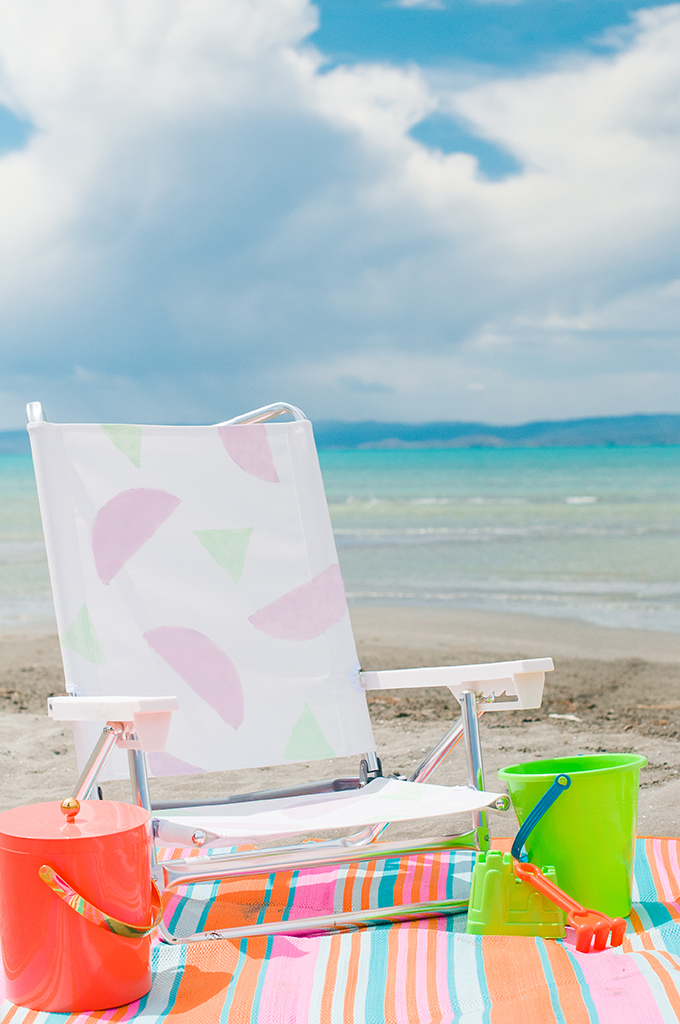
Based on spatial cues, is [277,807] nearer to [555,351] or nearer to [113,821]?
[113,821]

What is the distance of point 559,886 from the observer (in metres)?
1.85

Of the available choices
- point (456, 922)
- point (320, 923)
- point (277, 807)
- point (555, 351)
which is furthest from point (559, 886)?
point (555, 351)

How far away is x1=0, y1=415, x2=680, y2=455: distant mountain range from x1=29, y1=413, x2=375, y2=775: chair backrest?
34.6 meters

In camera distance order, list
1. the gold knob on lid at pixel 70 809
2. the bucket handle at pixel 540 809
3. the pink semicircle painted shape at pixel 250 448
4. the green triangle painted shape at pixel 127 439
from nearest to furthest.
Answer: the gold knob on lid at pixel 70 809
the bucket handle at pixel 540 809
the green triangle painted shape at pixel 127 439
the pink semicircle painted shape at pixel 250 448

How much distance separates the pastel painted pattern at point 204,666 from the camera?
89.0 inches

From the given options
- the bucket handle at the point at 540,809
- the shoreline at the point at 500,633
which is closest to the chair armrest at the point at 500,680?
the bucket handle at the point at 540,809

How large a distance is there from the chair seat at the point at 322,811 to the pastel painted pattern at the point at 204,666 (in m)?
0.32

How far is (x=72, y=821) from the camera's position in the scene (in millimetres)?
1524

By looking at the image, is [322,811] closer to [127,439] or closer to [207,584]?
[207,584]

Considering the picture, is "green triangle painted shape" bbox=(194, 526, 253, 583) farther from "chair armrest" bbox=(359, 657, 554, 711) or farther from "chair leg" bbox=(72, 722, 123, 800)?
"chair leg" bbox=(72, 722, 123, 800)

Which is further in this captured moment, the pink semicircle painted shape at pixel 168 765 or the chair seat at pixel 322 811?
the pink semicircle painted shape at pixel 168 765

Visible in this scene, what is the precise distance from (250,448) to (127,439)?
14.7 inches

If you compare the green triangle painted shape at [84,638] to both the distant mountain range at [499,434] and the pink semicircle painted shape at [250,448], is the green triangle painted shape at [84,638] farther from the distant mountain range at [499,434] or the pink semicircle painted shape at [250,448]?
the distant mountain range at [499,434]

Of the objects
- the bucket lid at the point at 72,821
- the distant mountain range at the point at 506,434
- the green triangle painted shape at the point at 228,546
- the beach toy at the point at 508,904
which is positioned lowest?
the beach toy at the point at 508,904
